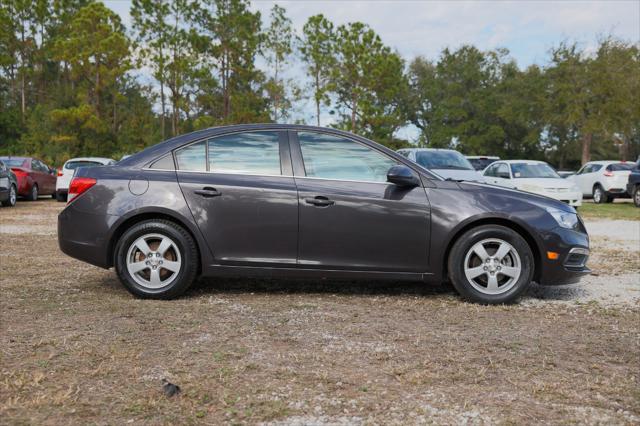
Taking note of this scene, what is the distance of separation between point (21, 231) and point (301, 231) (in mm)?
7548

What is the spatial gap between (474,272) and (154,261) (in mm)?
2802

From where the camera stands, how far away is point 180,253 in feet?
18.2

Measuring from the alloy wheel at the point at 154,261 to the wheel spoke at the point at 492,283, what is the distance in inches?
107

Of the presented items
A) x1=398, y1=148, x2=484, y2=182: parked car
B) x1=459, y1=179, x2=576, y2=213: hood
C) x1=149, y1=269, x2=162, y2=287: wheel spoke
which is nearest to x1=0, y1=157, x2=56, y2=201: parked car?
x1=398, y1=148, x2=484, y2=182: parked car

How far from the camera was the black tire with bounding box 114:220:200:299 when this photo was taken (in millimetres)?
5527

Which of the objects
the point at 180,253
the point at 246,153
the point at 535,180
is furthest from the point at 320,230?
the point at 535,180

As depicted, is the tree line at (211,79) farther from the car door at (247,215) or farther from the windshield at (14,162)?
the car door at (247,215)

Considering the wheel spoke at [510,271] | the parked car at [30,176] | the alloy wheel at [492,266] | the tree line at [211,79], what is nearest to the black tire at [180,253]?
the alloy wheel at [492,266]

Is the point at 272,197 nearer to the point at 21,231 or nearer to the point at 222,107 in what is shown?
the point at 21,231

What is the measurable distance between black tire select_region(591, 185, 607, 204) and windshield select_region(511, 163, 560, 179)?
6.20 m

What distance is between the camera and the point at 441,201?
219 inches

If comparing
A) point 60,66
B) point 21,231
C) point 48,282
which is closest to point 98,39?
point 60,66

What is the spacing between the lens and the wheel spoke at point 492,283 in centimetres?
555

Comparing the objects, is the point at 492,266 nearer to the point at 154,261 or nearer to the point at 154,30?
the point at 154,261
